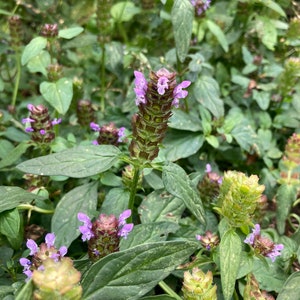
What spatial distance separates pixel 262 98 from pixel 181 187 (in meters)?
0.97

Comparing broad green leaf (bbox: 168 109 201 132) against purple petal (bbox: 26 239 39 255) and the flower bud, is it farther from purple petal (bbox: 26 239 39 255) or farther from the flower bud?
the flower bud

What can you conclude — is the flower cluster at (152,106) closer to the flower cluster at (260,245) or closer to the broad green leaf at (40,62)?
the flower cluster at (260,245)

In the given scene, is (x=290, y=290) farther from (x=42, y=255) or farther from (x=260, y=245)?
(x=42, y=255)

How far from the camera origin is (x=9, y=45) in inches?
76.4

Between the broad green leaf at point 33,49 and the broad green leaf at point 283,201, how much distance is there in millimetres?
956

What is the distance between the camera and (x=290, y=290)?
1088mm

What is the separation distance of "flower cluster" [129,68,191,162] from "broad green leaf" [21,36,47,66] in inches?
24.0

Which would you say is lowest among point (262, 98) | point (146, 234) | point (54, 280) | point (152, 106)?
point (146, 234)

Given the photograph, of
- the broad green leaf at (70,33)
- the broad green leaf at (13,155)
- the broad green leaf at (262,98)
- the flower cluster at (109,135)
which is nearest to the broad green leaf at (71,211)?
the flower cluster at (109,135)

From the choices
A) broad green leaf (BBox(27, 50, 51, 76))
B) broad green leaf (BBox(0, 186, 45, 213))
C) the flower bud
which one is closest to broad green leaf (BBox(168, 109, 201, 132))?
broad green leaf (BBox(27, 50, 51, 76))

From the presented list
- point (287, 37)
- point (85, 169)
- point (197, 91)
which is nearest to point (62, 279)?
point (85, 169)

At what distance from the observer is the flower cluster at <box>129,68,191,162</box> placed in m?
1.02

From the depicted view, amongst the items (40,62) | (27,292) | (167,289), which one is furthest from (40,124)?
(27,292)

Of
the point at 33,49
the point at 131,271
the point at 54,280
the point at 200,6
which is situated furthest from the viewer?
the point at 200,6
